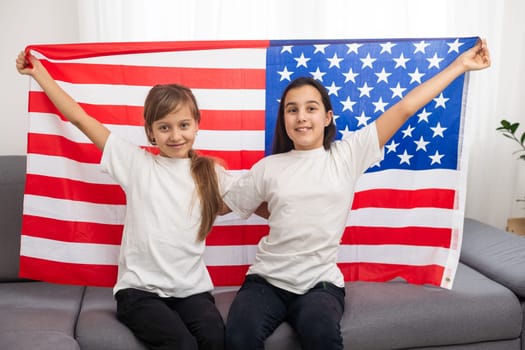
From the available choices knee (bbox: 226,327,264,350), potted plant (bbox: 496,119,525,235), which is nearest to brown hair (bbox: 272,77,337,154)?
knee (bbox: 226,327,264,350)

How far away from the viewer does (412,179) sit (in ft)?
6.94

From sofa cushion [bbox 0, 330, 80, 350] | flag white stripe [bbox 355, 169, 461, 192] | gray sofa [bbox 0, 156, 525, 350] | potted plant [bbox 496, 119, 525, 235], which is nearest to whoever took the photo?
sofa cushion [bbox 0, 330, 80, 350]

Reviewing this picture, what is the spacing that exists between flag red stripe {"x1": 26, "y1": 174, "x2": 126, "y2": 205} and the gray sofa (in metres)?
0.21

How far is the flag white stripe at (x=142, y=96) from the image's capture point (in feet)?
6.72

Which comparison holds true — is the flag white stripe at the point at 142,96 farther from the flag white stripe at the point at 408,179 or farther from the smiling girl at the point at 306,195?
the flag white stripe at the point at 408,179

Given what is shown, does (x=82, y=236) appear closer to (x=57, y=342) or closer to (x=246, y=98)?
(x=57, y=342)

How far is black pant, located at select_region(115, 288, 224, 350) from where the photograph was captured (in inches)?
63.1

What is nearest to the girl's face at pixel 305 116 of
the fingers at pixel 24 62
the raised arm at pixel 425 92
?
the raised arm at pixel 425 92

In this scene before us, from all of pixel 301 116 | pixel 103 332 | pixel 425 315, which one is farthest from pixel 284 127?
pixel 103 332

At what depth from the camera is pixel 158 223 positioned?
5.92ft

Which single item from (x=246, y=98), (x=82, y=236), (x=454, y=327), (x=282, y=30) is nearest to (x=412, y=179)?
(x=454, y=327)

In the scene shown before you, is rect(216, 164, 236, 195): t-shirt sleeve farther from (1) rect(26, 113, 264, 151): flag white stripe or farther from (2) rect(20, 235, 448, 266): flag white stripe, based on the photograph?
(2) rect(20, 235, 448, 266): flag white stripe

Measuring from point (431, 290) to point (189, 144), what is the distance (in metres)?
1.02

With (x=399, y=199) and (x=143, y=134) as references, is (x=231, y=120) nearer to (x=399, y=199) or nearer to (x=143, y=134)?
(x=143, y=134)
